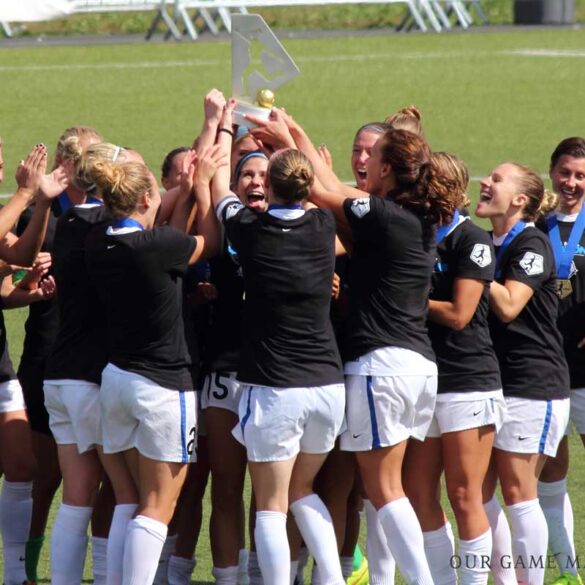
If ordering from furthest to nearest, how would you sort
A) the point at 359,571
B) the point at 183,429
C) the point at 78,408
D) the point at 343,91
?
the point at 343,91
the point at 359,571
the point at 78,408
the point at 183,429

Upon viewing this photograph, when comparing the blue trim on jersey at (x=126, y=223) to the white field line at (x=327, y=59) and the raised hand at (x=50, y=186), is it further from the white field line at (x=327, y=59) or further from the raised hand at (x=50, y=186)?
the white field line at (x=327, y=59)

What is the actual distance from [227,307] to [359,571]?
1.46 metres

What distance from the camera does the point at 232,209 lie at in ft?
18.2

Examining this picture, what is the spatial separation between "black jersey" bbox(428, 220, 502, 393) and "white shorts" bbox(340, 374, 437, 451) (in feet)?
0.61

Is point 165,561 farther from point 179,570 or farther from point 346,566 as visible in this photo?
point 346,566

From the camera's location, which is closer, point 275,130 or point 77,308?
point 77,308

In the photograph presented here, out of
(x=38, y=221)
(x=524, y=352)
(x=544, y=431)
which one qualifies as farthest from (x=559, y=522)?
(x=38, y=221)

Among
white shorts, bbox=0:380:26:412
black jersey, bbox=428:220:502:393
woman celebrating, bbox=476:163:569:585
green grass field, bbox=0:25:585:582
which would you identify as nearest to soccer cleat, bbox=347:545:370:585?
woman celebrating, bbox=476:163:569:585

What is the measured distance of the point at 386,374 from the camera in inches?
221

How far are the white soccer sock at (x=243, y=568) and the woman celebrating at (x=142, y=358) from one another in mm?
963

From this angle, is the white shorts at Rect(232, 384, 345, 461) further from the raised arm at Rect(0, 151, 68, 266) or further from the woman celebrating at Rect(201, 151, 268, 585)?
the raised arm at Rect(0, 151, 68, 266)

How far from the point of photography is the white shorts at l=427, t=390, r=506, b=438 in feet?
18.8

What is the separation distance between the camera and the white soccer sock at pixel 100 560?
585cm

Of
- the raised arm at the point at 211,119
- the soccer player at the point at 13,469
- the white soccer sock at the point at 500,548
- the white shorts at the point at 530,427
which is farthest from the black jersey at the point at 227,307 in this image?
the white soccer sock at the point at 500,548
